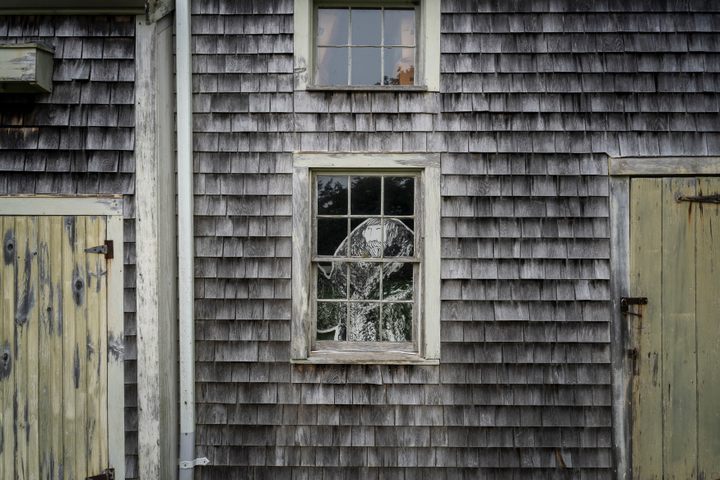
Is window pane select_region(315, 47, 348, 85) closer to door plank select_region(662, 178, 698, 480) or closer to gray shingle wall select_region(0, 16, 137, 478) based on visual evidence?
gray shingle wall select_region(0, 16, 137, 478)

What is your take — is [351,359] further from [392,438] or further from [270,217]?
[270,217]

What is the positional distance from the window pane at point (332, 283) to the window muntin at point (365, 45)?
1344 millimetres

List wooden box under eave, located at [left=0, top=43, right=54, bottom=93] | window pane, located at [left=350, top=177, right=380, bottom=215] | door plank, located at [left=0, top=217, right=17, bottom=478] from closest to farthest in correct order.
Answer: wooden box under eave, located at [left=0, top=43, right=54, bottom=93], door plank, located at [left=0, top=217, right=17, bottom=478], window pane, located at [left=350, top=177, right=380, bottom=215]

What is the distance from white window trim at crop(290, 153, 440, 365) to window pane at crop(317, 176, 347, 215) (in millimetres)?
116

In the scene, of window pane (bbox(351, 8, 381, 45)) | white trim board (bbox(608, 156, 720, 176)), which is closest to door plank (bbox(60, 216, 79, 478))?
window pane (bbox(351, 8, 381, 45))

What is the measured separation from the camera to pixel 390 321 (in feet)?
12.1

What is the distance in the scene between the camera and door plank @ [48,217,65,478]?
134 inches

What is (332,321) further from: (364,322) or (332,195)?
(332,195)

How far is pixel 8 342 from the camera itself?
3.42m

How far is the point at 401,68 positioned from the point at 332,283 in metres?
1.62

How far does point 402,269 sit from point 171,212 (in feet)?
5.51

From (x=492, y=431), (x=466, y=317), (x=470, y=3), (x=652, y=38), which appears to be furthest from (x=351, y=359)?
(x=652, y=38)

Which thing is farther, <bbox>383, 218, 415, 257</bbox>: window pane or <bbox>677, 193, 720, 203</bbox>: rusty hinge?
<bbox>383, 218, 415, 257</bbox>: window pane

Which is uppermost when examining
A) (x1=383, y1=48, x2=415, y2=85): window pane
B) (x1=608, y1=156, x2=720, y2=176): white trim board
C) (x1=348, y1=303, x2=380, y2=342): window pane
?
(x1=383, y1=48, x2=415, y2=85): window pane
